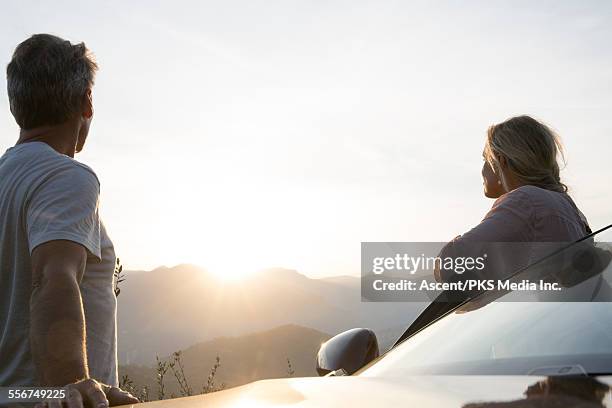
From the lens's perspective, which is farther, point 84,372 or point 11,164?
point 11,164

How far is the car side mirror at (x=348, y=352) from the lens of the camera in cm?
235

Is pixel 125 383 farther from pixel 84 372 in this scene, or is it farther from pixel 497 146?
pixel 84 372

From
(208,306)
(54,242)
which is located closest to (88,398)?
(54,242)

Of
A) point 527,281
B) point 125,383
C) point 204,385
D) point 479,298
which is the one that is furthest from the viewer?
point 204,385

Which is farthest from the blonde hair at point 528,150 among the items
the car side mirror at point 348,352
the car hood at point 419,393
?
the car hood at point 419,393

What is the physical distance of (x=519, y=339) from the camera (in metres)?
2.05

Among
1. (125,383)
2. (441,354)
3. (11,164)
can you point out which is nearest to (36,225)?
(11,164)

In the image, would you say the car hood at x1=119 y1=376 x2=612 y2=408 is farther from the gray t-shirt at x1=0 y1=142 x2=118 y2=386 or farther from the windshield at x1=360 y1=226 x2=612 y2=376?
the gray t-shirt at x1=0 y1=142 x2=118 y2=386

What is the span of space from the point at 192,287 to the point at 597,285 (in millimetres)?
87240

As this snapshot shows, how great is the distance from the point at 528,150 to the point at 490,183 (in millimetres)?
273

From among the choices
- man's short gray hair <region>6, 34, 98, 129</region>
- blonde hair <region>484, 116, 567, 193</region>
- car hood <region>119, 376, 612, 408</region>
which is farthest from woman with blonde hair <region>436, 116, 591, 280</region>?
man's short gray hair <region>6, 34, 98, 129</region>

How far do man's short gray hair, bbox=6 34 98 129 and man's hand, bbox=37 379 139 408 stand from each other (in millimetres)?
963

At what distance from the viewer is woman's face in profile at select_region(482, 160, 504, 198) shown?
11.9ft

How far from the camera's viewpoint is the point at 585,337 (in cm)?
195
